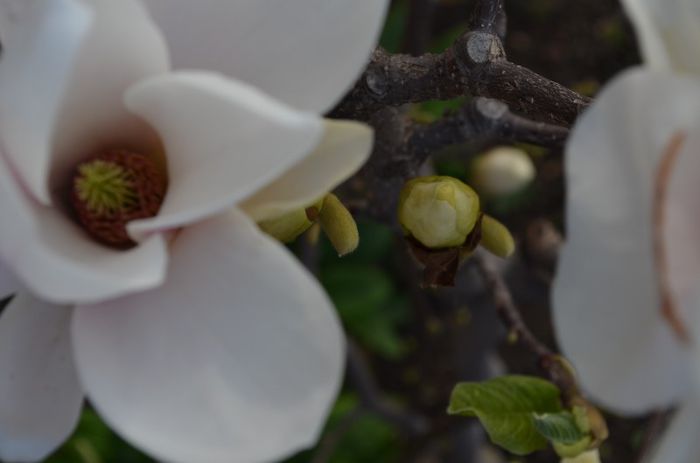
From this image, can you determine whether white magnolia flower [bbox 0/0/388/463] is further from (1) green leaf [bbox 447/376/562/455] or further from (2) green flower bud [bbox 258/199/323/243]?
(1) green leaf [bbox 447/376/562/455]

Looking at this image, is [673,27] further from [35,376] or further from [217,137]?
[35,376]

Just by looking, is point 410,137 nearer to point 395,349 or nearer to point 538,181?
point 395,349

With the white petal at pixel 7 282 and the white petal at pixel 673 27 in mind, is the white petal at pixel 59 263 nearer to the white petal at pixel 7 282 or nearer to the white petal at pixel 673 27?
the white petal at pixel 7 282

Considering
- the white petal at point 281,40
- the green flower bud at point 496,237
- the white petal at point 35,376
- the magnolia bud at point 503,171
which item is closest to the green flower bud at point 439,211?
the green flower bud at point 496,237

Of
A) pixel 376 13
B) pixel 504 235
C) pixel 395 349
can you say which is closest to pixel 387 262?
pixel 395 349

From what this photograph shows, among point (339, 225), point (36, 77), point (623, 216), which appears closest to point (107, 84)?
point (36, 77)

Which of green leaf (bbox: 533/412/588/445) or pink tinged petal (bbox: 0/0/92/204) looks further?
green leaf (bbox: 533/412/588/445)

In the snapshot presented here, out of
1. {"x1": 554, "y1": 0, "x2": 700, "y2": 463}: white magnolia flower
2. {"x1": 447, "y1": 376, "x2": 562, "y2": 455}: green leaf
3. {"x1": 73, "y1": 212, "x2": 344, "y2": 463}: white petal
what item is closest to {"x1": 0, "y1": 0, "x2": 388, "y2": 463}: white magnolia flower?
{"x1": 73, "y1": 212, "x2": 344, "y2": 463}: white petal
